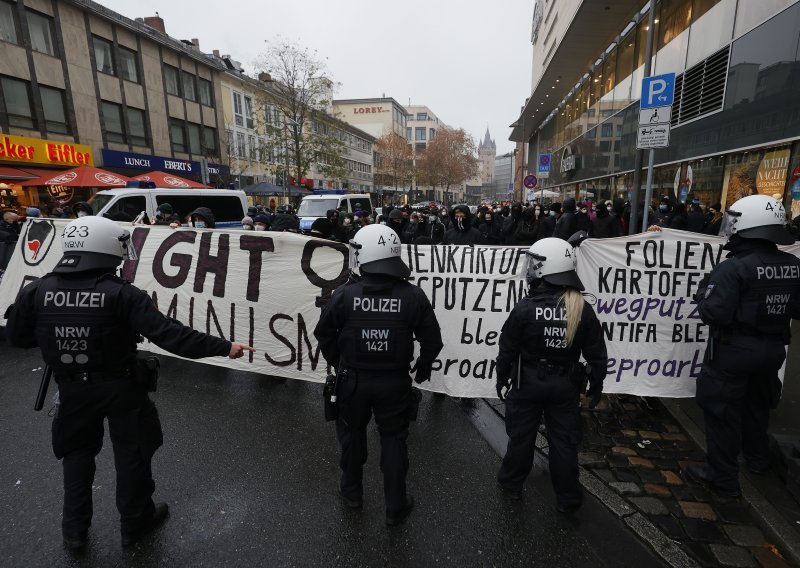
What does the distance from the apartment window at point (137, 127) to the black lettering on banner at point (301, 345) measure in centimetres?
2428

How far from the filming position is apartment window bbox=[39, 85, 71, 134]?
61.6 ft

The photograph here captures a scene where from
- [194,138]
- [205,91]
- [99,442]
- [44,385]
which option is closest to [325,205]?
[44,385]

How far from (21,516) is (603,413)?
15.4 feet

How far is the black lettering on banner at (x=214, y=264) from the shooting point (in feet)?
15.2

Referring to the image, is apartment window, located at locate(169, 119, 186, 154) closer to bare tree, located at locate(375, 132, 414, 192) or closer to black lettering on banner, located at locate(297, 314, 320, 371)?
black lettering on banner, located at locate(297, 314, 320, 371)

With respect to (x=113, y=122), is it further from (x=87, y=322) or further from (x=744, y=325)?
(x=744, y=325)

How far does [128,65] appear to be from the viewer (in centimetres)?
2281

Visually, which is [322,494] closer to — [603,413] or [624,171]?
[603,413]

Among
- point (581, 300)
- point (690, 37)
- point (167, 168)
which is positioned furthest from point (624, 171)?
point (167, 168)

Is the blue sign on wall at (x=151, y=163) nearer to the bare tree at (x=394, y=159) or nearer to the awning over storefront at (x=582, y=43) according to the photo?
the awning over storefront at (x=582, y=43)

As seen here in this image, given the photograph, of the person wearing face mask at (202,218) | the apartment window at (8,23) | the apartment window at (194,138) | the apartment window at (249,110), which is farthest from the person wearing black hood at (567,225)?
the apartment window at (249,110)

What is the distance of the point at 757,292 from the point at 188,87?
102ft

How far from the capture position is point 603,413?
164 inches

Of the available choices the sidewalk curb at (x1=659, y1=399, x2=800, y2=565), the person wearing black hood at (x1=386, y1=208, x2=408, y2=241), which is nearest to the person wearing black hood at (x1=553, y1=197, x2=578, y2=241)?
the person wearing black hood at (x1=386, y1=208, x2=408, y2=241)
